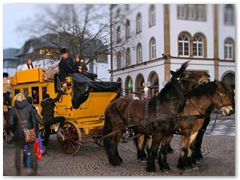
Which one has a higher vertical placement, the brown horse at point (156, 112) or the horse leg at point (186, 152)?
the brown horse at point (156, 112)

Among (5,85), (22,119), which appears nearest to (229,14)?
(22,119)

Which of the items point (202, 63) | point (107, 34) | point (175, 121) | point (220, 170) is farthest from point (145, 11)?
point (220, 170)

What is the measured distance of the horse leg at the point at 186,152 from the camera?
564 cm

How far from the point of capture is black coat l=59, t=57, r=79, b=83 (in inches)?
263

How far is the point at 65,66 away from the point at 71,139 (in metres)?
1.63

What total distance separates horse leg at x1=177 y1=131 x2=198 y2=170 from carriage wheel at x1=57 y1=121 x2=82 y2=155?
2.19 metres

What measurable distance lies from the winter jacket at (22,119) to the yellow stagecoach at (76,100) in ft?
5.80

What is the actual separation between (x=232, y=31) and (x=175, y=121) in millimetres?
1831

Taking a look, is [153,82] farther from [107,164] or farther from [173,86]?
[107,164]

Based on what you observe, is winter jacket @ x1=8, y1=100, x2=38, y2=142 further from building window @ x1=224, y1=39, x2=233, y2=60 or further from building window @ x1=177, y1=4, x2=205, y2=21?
building window @ x1=224, y1=39, x2=233, y2=60

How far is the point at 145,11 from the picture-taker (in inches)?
215

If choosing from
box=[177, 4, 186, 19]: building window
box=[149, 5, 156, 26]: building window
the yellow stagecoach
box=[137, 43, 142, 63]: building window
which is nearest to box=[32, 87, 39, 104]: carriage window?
the yellow stagecoach

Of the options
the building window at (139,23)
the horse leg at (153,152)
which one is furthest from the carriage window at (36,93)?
the horse leg at (153,152)

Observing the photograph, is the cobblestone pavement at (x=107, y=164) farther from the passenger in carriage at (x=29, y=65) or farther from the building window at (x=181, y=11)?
the building window at (x=181, y=11)
